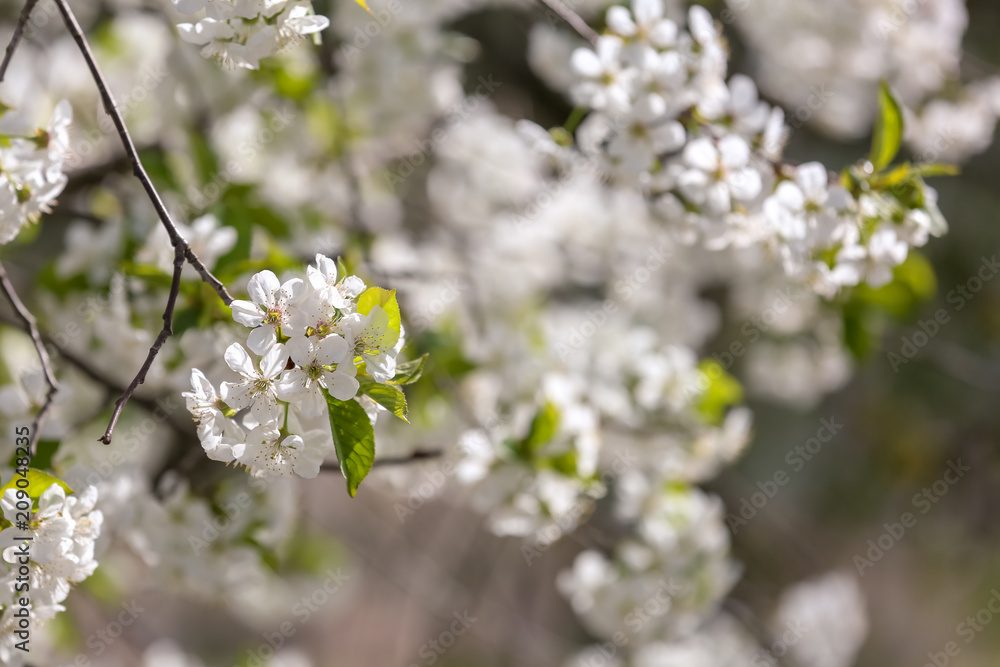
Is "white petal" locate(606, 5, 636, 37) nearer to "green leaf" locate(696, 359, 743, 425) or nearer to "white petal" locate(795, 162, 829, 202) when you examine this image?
"white petal" locate(795, 162, 829, 202)

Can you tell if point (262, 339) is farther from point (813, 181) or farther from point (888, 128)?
point (888, 128)

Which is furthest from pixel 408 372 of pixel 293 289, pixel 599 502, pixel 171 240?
pixel 599 502

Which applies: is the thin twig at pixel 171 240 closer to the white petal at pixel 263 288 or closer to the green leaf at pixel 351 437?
the white petal at pixel 263 288

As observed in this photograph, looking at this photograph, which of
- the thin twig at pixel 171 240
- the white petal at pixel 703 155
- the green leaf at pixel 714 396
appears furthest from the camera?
the green leaf at pixel 714 396

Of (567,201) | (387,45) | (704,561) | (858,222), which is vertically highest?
(858,222)

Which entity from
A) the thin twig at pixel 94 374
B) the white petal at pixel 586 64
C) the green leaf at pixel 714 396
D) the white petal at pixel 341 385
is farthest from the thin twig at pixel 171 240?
the green leaf at pixel 714 396

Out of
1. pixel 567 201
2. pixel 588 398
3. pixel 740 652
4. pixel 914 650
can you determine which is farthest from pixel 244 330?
pixel 914 650

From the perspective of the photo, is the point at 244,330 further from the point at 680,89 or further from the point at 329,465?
the point at 680,89

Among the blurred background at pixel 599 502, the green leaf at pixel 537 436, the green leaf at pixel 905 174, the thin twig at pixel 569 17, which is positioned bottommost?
the blurred background at pixel 599 502
